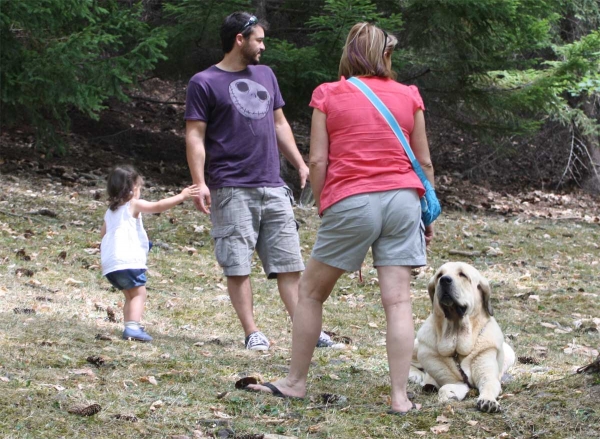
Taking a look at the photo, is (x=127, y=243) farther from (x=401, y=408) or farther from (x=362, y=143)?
(x=401, y=408)

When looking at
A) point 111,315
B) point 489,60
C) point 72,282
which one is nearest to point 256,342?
point 111,315

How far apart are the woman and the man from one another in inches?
60.2

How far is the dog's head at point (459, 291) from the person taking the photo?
4.61m

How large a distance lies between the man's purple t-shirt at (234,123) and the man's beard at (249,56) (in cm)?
8

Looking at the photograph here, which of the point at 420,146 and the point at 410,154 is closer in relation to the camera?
the point at 410,154

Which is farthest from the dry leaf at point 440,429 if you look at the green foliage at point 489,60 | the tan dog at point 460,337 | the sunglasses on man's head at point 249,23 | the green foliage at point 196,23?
the green foliage at point 489,60

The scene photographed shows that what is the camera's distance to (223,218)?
225 inches

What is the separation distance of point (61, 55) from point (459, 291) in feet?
25.3

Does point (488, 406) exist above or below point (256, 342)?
above

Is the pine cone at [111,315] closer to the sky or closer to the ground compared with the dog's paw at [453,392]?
closer to the ground

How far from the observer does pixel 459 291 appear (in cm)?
462

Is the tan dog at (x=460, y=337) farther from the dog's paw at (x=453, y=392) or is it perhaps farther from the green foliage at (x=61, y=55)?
the green foliage at (x=61, y=55)

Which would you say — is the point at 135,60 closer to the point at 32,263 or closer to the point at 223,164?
the point at 32,263

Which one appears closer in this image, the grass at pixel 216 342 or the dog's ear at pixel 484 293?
the grass at pixel 216 342
